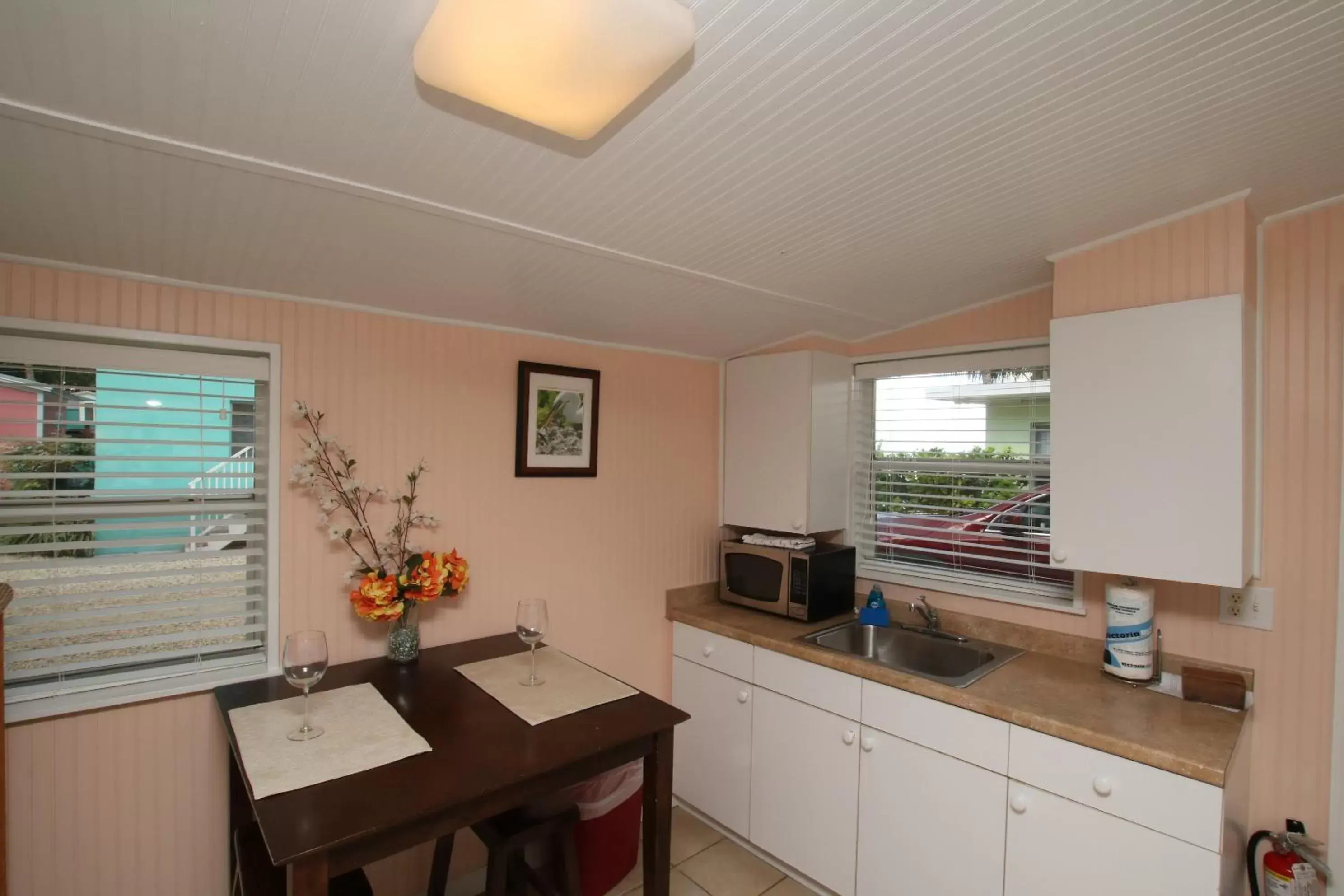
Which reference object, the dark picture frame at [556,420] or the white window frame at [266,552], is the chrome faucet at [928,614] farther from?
the white window frame at [266,552]

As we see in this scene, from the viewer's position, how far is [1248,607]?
1837mm

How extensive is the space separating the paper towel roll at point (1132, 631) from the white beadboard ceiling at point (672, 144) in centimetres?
110

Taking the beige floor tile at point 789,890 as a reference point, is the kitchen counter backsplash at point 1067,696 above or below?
above

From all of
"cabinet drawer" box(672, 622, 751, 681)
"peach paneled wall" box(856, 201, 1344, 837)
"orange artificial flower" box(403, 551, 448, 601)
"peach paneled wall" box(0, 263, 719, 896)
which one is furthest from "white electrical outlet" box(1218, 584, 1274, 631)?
"orange artificial flower" box(403, 551, 448, 601)

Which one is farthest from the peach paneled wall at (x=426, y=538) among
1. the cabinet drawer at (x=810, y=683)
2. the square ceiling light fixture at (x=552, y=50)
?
the square ceiling light fixture at (x=552, y=50)

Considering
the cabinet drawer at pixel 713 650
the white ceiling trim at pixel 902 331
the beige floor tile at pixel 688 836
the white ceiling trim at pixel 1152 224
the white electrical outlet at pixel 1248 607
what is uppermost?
the white ceiling trim at pixel 1152 224

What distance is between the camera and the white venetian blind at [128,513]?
161cm

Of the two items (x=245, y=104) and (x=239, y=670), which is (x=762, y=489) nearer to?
(x=239, y=670)

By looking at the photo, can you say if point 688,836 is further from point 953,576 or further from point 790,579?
point 953,576

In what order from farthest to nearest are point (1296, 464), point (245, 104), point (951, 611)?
point (951, 611)
point (1296, 464)
point (245, 104)

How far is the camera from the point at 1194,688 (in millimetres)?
1813

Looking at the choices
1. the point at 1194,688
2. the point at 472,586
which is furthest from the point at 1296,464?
the point at 472,586

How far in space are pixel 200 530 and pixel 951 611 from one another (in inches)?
105

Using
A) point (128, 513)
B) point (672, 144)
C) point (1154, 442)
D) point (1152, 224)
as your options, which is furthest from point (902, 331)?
point (128, 513)
